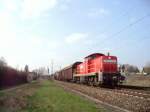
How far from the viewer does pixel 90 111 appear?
13.6m

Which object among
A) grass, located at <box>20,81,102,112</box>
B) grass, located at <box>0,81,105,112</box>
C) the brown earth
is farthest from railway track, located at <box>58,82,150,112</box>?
the brown earth

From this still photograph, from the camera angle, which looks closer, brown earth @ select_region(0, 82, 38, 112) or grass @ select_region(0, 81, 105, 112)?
grass @ select_region(0, 81, 105, 112)

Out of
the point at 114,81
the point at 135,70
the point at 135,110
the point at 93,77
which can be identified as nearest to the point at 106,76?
the point at 114,81

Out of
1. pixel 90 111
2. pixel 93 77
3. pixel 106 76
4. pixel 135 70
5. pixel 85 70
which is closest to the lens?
pixel 90 111

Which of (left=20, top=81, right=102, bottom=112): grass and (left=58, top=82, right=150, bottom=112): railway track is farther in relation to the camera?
(left=58, top=82, right=150, bottom=112): railway track

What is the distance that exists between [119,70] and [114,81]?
74.2 inches

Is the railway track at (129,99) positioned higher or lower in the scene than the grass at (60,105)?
higher

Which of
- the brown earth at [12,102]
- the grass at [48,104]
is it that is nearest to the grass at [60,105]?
the grass at [48,104]

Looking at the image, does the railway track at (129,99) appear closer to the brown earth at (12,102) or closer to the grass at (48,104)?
the grass at (48,104)

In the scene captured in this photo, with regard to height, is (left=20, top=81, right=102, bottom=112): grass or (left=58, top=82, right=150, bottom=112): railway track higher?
(left=58, top=82, right=150, bottom=112): railway track

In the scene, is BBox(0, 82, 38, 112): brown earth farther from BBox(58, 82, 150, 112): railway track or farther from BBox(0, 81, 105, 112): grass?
BBox(58, 82, 150, 112): railway track

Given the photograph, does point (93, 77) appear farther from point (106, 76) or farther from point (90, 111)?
point (90, 111)

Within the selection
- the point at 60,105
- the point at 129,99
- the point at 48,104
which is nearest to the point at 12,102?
the point at 48,104

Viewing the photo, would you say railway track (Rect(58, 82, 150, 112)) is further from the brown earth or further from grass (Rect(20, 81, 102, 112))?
the brown earth
